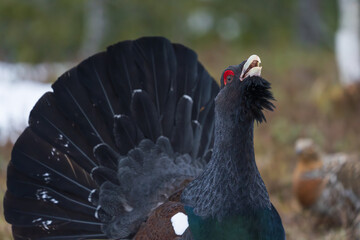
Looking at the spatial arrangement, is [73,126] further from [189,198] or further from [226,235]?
[226,235]

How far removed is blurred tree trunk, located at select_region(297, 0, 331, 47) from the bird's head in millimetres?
13303

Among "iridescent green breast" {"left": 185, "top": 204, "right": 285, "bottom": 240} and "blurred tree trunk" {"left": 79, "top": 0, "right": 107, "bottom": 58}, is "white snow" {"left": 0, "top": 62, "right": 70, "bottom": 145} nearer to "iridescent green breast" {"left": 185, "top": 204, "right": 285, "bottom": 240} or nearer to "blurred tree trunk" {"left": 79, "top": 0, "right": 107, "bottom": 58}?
"blurred tree trunk" {"left": 79, "top": 0, "right": 107, "bottom": 58}

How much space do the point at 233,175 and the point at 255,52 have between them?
10.3m

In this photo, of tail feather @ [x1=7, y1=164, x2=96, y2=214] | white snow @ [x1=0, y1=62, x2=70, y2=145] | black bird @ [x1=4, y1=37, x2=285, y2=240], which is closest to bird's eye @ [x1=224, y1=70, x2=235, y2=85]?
black bird @ [x1=4, y1=37, x2=285, y2=240]

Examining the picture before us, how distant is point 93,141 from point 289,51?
10044mm

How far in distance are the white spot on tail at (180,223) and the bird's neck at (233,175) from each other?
0.13 metres

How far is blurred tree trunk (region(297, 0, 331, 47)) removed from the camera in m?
15.2

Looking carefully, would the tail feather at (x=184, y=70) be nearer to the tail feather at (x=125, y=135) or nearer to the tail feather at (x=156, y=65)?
the tail feather at (x=156, y=65)

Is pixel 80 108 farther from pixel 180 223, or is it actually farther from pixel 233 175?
pixel 233 175

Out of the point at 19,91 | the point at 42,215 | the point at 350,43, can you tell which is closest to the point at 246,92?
the point at 42,215

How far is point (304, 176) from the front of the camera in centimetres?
520

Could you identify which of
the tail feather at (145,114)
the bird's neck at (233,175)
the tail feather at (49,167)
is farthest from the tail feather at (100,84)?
the bird's neck at (233,175)

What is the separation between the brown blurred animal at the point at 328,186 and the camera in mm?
4906

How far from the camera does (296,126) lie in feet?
23.9
